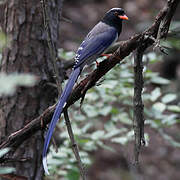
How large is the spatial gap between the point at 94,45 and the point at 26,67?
0.62 meters

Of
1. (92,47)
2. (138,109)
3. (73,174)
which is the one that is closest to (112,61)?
(138,109)

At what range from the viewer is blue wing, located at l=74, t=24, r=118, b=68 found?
9.02ft

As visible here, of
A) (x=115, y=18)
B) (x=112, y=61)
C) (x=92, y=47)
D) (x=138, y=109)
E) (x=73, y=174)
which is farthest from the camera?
(x=115, y=18)

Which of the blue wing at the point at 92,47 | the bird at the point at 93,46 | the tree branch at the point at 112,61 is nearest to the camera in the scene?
the tree branch at the point at 112,61

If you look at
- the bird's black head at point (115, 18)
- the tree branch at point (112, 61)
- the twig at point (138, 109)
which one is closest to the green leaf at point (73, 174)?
the tree branch at point (112, 61)

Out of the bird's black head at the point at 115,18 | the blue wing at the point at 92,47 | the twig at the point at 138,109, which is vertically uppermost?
the bird's black head at the point at 115,18

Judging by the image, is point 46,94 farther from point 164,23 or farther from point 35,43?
point 164,23

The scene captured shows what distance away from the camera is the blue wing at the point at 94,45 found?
275cm

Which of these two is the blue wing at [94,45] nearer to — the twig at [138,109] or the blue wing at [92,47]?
the blue wing at [92,47]

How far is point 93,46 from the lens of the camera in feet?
9.47

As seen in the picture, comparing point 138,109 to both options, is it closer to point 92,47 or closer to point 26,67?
point 92,47

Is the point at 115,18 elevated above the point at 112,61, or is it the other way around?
the point at 115,18

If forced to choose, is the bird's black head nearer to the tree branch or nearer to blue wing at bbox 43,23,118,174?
blue wing at bbox 43,23,118,174

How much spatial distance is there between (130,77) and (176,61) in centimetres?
544
